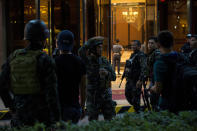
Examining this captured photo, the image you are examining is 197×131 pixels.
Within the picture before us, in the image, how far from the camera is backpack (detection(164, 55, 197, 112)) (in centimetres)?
385

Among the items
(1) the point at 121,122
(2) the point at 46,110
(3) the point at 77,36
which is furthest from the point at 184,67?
(3) the point at 77,36

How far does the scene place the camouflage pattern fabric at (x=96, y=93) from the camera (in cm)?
577

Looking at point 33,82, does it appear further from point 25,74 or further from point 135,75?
point 135,75

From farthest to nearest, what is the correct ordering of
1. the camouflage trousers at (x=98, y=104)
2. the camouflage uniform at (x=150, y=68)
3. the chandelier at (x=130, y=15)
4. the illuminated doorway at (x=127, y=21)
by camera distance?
the chandelier at (x=130, y=15) < the illuminated doorway at (x=127, y=21) < the camouflage uniform at (x=150, y=68) < the camouflage trousers at (x=98, y=104)

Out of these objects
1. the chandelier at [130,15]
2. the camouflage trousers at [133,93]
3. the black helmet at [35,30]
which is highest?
the chandelier at [130,15]

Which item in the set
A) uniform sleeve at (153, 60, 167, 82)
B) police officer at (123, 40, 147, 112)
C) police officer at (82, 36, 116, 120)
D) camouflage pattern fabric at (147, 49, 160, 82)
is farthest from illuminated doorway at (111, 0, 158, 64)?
uniform sleeve at (153, 60, 167, 82)

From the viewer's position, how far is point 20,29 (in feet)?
38.6

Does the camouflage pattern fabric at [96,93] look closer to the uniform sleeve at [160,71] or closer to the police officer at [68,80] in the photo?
the police officer at [68,80]

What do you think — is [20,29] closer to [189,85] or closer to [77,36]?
[77,36]

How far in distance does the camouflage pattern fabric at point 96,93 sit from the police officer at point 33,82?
2.33 metres

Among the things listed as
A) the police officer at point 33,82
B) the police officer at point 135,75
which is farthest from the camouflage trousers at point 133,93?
the police officer at point 33,82

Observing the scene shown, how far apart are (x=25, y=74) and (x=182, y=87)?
1762 millimetres

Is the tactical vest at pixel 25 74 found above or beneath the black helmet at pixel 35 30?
beneath

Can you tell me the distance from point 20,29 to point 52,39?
1.46 metres
